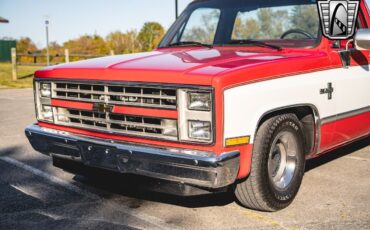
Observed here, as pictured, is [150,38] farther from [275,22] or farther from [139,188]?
[139,188]

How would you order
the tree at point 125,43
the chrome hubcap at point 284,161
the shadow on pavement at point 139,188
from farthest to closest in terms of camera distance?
the tree at point 125,43 → the chrome hubcap at point 284,161 → the shadow on pavement at point 139,188

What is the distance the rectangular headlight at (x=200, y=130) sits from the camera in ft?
9.57

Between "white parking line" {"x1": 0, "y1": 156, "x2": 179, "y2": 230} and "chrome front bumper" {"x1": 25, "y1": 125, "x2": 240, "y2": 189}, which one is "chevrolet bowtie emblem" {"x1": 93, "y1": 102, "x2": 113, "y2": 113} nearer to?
"chrome front bumper" {"x1": 25, "y1": 125, "x2": 240, "y2": 189}

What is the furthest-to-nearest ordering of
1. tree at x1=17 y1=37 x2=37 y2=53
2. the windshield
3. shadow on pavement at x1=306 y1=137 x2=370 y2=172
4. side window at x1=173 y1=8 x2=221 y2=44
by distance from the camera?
tree at x1=17 y1=37 x2=37 y2=53
shadow on pavement at x1=306 y1=137 x2=370 y2=172
side window at x1=173 y1=8 x2=221 y2=44
the windshield

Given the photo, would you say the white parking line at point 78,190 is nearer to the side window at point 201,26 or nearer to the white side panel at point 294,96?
the white side panel at point 294,96

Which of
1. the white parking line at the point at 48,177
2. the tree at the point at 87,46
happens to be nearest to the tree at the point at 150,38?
the tree at the point at 87,46

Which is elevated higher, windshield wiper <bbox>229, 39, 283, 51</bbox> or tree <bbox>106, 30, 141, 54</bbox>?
tree <bbox>106, 30, 141, 54</bbox>

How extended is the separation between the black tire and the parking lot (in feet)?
0.37

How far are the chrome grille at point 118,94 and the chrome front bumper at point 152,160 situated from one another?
290 millimetres

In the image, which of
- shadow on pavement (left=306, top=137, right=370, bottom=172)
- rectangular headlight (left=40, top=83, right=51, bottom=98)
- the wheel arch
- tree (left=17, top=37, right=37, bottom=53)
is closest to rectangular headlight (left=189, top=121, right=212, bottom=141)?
the wheel arch

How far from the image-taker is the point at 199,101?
294 centimetres

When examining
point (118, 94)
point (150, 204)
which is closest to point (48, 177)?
point (150, 204)

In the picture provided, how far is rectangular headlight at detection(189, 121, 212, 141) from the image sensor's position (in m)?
2.92

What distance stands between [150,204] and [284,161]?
3.64 ft
